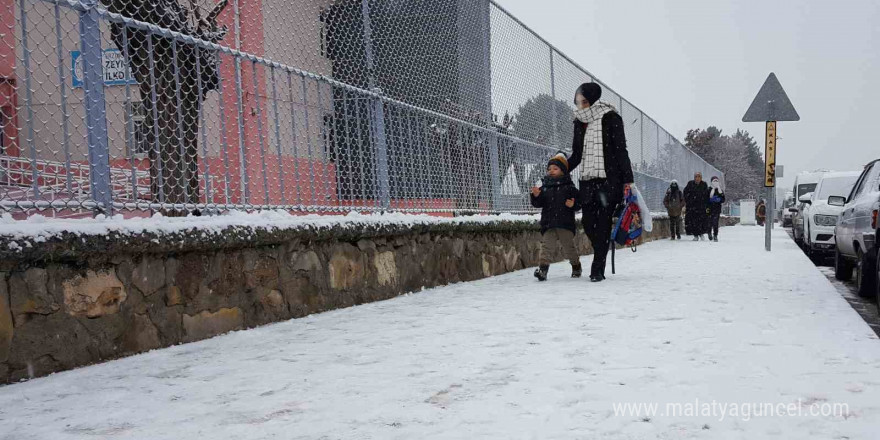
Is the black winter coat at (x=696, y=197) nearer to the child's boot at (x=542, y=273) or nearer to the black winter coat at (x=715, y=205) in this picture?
the black winter coat at (x=715, y=205)

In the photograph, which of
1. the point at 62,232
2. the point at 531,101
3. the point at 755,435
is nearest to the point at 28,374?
the point at 62,232

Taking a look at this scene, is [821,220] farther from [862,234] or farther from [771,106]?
[862,234]

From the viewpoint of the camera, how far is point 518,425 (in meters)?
2.26

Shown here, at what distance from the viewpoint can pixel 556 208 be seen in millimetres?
6734

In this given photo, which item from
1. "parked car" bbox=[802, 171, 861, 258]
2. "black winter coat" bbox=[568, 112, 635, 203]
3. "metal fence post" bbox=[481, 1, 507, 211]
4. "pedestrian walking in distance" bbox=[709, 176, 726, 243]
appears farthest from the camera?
"pedestrian walking in distance" bbox=[709, 176, 726, 243]

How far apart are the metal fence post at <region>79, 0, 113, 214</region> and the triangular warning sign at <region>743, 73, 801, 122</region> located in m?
11.2

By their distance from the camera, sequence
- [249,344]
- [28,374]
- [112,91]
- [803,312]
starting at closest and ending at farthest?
[28,374], [112,91], [249,344], [803,312]

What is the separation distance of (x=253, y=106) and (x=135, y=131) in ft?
2.98

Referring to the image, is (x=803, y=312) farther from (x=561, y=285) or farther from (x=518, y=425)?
(x=518, y=425)

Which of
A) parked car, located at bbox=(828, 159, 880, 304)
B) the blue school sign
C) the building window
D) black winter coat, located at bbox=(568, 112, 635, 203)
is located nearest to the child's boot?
black winter coat, located at bbox=(568, 112, 635, 203)

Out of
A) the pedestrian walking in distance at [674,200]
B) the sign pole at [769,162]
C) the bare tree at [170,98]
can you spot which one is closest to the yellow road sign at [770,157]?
the sign pole at [769,162]

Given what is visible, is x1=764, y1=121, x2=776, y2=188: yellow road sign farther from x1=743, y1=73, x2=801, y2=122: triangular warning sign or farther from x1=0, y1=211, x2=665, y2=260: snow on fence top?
x1=0, y1=211, x2=665, y2=260: snow on fence top

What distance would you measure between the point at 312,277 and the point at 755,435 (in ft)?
10.6

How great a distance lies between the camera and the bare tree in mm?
3715
